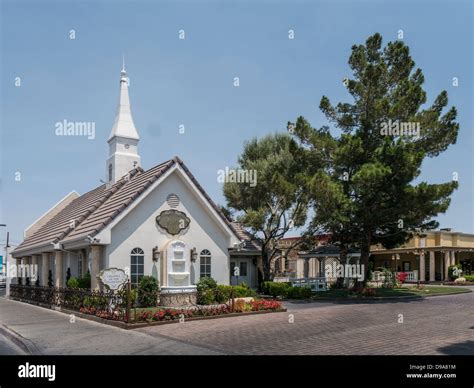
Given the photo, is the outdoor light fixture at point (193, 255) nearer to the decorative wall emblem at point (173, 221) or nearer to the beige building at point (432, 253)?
the decorative wall emblem at point (173, 221)

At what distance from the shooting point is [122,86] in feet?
102

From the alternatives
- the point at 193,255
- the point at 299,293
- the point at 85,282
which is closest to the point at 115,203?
the point at 85,282

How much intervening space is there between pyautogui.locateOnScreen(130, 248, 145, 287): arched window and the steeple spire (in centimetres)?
908

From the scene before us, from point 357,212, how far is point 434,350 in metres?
15.4

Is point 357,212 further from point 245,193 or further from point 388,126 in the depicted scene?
point 245,193

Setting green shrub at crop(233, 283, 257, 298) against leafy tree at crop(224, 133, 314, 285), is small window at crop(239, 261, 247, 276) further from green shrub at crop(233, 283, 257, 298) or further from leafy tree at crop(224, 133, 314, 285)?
green shrub at crop(233, 283, 257, 298)

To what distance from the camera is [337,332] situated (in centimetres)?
1427

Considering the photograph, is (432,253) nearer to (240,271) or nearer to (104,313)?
(240,271)

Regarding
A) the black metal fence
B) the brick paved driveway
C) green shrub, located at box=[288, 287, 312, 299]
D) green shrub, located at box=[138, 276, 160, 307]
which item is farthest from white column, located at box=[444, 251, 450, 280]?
the black metal fence

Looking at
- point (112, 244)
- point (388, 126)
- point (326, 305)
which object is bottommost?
point (326, 305)

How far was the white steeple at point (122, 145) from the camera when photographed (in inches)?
1177

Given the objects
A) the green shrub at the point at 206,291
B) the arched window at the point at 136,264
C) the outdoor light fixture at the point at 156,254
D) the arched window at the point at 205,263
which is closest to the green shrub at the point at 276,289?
the arched window at the point at 205,263

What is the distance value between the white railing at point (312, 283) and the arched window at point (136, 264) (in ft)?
36.1
